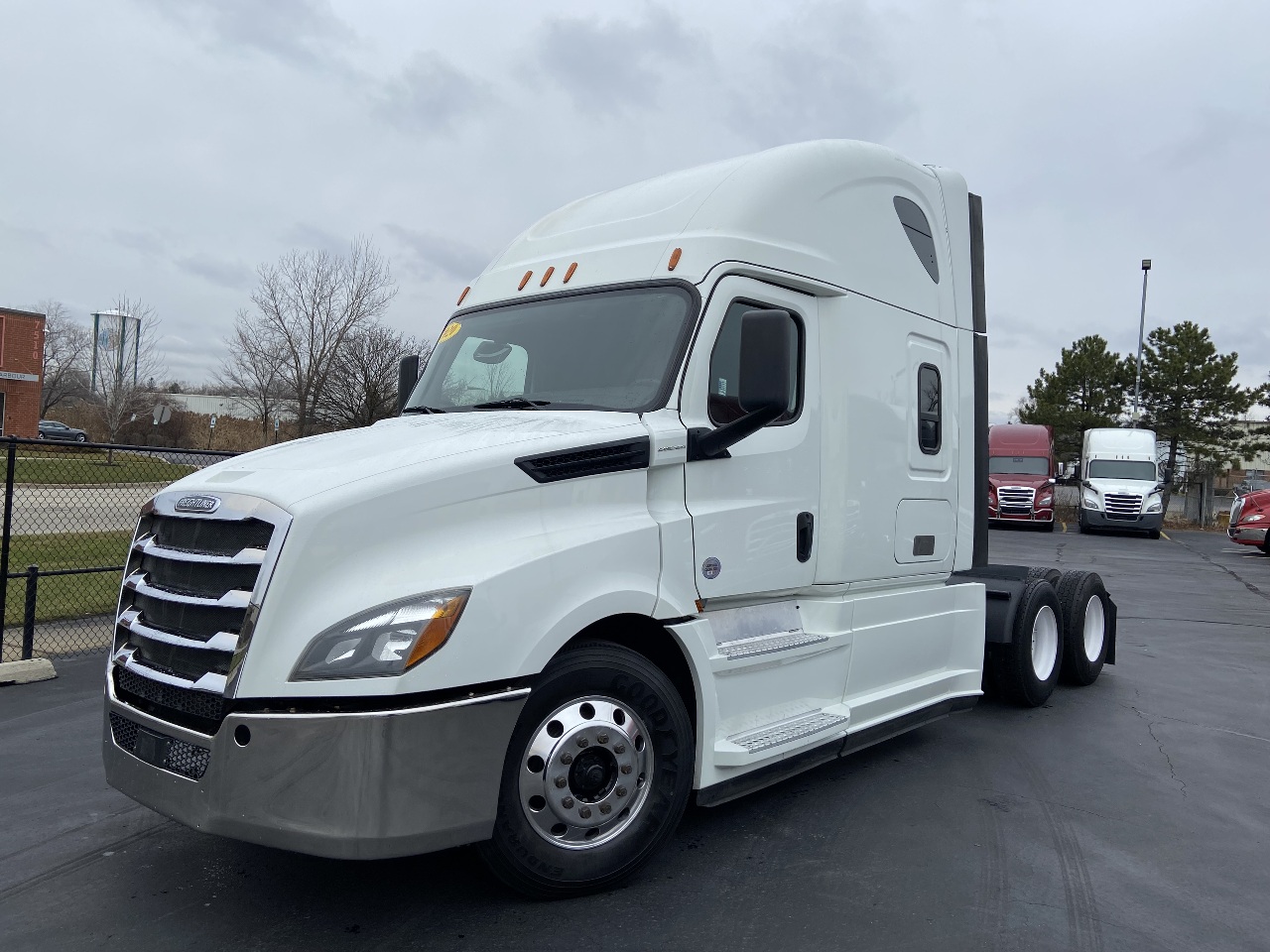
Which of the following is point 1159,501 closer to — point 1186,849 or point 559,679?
point 1186,849

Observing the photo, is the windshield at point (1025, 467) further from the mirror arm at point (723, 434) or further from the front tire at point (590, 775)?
the front tire at point (590, 775)

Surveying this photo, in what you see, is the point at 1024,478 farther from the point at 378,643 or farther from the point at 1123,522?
the point at 378,643

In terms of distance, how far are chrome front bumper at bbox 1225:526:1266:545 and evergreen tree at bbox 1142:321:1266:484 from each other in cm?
2192

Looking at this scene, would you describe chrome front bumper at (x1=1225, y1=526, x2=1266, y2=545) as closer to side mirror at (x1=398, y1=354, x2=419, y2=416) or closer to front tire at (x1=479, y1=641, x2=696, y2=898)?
side mirror at (x1=398, y1=354, x2=419, y2=416)

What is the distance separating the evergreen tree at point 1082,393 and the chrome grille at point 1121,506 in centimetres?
1632

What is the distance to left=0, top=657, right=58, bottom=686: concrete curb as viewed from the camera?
695 cm

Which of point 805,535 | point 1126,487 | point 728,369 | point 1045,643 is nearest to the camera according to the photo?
point 728,369

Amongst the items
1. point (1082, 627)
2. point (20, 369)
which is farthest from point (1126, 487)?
point (20, 369)

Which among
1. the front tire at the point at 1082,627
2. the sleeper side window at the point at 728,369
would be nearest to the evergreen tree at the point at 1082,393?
the front tire at the point at 1082,627

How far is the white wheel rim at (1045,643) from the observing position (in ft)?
23.2

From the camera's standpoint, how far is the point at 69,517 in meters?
7.84

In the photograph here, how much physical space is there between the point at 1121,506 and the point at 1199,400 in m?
17.6

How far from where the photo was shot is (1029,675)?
6840 mm

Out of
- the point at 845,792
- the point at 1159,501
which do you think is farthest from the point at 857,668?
the point at 1159,501
